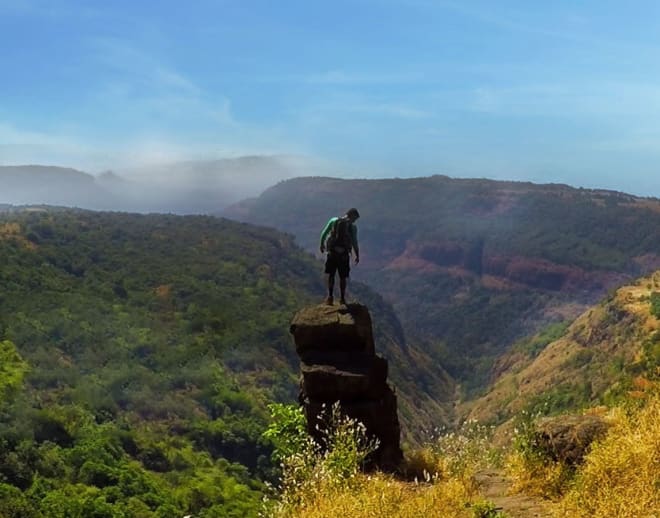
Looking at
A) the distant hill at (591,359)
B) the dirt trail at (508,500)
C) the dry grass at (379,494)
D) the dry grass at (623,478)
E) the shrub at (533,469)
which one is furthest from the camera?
the distant hill at (591,359)

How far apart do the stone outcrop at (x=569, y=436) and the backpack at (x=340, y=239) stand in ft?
21.5

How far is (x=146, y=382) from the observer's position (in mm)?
81938

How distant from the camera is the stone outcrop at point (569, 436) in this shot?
10.0 metres

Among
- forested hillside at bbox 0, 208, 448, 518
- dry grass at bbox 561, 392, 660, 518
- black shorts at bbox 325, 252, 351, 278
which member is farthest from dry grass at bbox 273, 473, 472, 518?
forested hillside at bbox 0, 208, 448, 518

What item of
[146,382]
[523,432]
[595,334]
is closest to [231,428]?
[146,382]

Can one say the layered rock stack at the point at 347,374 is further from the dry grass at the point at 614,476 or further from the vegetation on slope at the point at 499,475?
the dry grass at the point at 614,476

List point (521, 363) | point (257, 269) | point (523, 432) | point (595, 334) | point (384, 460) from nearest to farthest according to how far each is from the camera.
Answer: point (523, 432)
point (384, 460)
point (595, 334)
point (521, 363)
point (257, 269)

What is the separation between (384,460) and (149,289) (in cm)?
10393

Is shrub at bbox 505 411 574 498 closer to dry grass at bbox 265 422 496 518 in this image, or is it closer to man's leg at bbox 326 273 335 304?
dry grass at bbox 265 422 496 518

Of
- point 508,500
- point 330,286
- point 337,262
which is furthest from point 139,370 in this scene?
point 508,500

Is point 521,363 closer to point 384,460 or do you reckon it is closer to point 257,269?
point 257,269

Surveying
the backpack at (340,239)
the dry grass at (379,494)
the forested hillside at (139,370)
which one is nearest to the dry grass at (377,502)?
the dry grass at (379,494)

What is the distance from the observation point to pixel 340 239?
15719 millimetres

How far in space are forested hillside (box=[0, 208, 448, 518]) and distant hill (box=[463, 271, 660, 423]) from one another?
17654mm
